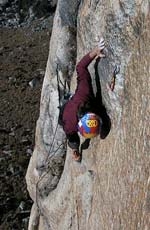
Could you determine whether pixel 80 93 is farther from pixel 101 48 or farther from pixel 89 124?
pixel 89 124

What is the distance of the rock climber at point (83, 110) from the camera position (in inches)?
431

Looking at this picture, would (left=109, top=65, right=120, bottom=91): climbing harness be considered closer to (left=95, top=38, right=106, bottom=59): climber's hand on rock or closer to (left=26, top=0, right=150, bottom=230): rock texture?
(left=26, top=0, right=150, bottom=230): rock texture

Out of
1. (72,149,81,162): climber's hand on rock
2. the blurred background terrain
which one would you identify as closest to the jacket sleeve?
(72,149,81,162): climber's hand on rock

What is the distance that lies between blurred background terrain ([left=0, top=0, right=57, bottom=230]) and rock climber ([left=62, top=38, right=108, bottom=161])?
8.98 m

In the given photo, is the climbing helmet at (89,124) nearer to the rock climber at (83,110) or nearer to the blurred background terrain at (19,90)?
the rock climber at (83,110)

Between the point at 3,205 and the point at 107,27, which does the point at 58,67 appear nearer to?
the point at 107,27

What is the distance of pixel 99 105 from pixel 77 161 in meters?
1.84

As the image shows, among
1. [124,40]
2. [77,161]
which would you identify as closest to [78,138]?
[77,161]

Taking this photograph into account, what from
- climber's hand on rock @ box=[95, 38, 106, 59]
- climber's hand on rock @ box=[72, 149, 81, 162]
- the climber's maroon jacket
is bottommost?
climber's hand on rock @ box=[72, 149, 81, 162]

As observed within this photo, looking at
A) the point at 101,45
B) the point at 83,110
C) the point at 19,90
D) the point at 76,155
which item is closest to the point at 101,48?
the point at 101,45

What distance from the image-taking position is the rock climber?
10.9 metres

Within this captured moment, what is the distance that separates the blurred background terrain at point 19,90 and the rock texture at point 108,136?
6387 mm

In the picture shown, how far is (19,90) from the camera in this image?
29.3 metres

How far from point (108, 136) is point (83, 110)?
0.58 m
